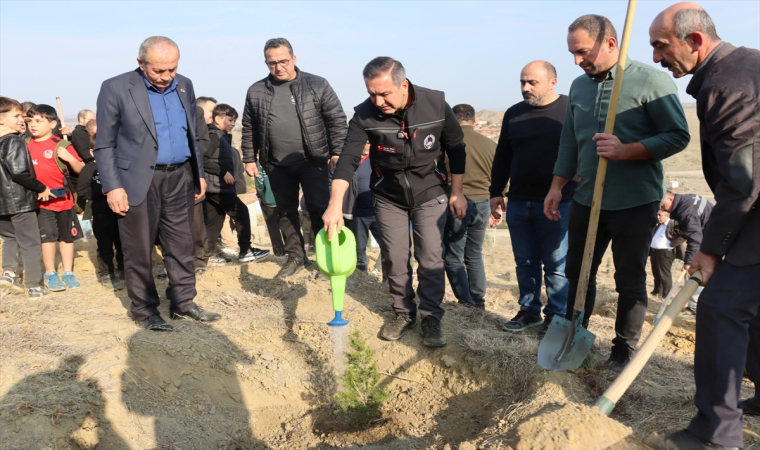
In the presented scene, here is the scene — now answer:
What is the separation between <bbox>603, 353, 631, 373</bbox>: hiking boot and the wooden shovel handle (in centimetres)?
45

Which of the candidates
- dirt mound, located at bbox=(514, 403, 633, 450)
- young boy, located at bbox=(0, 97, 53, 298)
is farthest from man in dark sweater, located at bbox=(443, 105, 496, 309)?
young boy, located at bbox=(0, 97, 53, 298)

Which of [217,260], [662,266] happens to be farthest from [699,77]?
[662,266]

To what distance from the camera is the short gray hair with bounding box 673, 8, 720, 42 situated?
9.02 ft

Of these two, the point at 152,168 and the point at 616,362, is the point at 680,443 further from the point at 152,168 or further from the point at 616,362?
the point at 152,168

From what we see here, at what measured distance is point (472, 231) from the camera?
5727 mm

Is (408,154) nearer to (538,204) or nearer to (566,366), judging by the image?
(538,204)

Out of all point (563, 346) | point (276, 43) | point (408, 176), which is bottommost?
point (563, 346)

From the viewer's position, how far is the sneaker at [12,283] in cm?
567

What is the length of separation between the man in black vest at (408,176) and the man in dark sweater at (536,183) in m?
0.57

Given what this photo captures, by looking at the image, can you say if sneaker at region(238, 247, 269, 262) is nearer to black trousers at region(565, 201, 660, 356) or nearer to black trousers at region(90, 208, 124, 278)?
black trousers at region(90, 208, 124, 278)

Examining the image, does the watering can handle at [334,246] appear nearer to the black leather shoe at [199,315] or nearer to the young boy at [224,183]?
the black leather shoe at [199,315]

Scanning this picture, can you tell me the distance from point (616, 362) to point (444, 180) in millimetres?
1724

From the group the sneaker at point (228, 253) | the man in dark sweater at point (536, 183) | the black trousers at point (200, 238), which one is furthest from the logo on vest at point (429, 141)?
the sneaker at point (228, 253)

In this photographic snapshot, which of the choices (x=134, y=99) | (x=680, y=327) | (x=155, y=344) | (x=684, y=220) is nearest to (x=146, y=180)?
(x=134, y=99)
